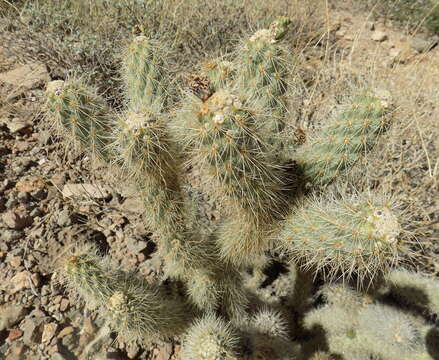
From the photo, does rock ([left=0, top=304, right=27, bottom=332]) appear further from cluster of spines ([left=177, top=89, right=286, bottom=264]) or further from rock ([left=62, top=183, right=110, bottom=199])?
cluster of spines ([left=177, top=89, right=286, bottom=264])

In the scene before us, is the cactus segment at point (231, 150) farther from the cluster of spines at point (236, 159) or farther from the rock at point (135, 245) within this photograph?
the rock at point (135, 245)

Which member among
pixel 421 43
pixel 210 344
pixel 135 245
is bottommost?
pixel 135 245

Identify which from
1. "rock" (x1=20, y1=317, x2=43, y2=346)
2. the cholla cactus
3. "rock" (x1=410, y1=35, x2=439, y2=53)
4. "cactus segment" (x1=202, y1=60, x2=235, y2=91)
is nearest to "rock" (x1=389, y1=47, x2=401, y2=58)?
"rock" (x1=410, y1=35, x2=439, y2=53)

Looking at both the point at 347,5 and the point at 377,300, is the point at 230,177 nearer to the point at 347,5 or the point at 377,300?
the point at 377,300

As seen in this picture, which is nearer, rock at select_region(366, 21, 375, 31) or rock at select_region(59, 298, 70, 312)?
rock at select_region(59, 298, 70, 312)

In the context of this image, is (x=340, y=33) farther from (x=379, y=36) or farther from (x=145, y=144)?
(x=145, y=144)

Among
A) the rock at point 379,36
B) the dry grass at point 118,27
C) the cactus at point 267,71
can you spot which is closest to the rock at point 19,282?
the dry grass at point 118,27

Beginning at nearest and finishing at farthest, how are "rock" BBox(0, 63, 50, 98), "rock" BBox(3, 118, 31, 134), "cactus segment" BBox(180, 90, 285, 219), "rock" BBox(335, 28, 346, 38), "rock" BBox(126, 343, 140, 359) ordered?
1. "cactus segment" BBox(180, 90, 285, 219)
2. "rock" BBox(126, 343, 140, 359)
3. "rock" BBox(3, 118, 31, 134)
4. "rock" BBox(0, 63, 50, 98)
5. "rock" BBox(335, 28, 346, 38)

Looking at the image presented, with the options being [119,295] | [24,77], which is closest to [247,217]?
[119,295]
